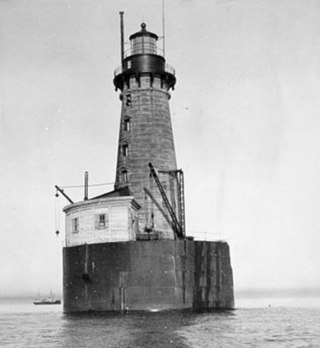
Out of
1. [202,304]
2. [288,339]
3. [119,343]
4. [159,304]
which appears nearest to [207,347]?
[119,343]

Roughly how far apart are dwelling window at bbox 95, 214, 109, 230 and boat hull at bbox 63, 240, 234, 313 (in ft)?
4.82

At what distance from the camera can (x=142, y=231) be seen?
37750 millimetres

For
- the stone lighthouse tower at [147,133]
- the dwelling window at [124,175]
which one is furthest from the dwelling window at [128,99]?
the dwelling window at [124,175]

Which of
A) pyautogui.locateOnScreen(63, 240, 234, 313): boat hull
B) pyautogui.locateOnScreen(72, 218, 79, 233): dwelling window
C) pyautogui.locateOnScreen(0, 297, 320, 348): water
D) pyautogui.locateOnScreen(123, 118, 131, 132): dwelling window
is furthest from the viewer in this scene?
pyautogui.locateOnScreen(123, 118, 131, 132): dwelling window

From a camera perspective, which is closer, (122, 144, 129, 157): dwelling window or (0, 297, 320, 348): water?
(0, 297, 320, 348): water

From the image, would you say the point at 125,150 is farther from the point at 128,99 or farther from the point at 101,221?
the point at 101,221

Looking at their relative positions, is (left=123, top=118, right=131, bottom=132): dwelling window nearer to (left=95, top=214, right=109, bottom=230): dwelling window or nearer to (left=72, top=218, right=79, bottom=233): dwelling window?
(left=72, top=218, right=79, bottom=233): dwelling window

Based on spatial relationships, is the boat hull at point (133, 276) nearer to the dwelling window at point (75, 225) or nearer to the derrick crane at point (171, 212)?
the dwelling window at point (75, 225)

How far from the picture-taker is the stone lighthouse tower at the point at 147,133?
38.3m

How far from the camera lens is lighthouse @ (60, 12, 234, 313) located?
32312 millimetres

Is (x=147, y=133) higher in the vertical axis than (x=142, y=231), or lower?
higher

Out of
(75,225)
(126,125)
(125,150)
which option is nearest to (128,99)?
(126,125)

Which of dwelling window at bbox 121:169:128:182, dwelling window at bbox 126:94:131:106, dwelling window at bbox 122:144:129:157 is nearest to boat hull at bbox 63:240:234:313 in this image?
dwelling window at bbox 121:169:128:182

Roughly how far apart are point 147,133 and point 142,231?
6.10 metres
